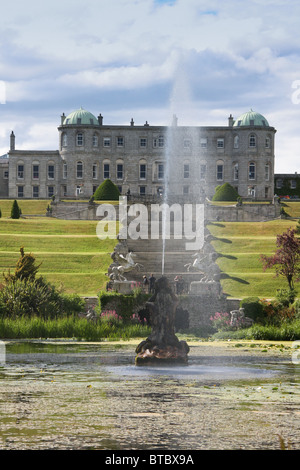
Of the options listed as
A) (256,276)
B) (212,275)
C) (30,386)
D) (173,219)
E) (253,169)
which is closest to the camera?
(30,386)

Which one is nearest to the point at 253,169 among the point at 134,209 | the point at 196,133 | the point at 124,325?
the point at 196,133

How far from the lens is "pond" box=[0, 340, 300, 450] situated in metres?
10.2

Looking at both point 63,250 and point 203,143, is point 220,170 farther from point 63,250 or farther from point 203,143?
point 63,250

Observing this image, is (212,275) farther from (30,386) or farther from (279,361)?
(30,386)

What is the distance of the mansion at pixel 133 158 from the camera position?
11356cm

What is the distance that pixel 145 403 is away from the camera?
43.3ft

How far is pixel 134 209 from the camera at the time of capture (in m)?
77.8

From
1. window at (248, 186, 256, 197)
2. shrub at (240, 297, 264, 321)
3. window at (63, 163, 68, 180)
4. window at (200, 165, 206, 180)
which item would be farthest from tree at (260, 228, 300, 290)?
window at (63, 163, 68, 180)

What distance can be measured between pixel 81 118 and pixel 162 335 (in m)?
98.4

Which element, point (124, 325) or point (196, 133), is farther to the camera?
point (196, 133)

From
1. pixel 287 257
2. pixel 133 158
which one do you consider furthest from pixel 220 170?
pixel 287 257

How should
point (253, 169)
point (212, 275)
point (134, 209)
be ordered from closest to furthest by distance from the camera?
1. point (212, 275)
2. point (134, 209)
3. point (253, 169)

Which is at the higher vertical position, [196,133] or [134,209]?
[196,133]

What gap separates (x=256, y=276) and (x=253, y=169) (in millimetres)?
69400
